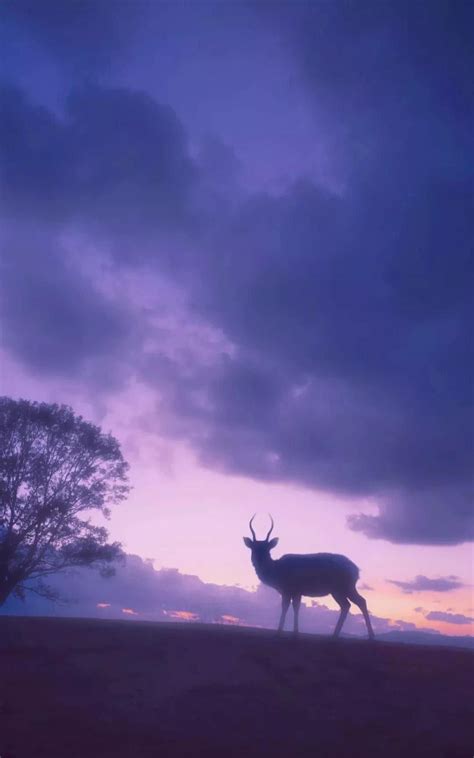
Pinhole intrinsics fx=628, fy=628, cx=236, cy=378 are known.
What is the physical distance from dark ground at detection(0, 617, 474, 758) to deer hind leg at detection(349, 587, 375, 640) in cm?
147

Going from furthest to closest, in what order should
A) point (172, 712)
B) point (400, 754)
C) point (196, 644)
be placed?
point (196, 644), point (172, 712), point (400, 754)

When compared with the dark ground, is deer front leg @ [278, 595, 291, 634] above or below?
above

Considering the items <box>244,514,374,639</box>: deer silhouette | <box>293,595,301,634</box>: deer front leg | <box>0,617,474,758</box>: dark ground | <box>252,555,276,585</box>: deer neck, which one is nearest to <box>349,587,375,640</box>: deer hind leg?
<box>244,514,374,639</box>: deer silhouette

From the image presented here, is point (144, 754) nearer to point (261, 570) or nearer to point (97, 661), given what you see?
point (97, 661)

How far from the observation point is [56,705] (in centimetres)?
1356

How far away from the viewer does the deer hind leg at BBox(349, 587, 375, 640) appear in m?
20.5

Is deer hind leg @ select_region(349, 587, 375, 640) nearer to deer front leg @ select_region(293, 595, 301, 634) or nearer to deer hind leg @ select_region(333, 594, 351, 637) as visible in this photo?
deer hind leg @ select_region(333, 594, 351, 637)

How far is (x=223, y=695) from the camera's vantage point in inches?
565

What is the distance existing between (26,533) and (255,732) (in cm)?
2227

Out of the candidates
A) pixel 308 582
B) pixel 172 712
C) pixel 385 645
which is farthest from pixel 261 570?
pixel 172 712

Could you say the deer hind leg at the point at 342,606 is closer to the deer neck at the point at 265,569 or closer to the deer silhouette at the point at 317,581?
the deer silhouette at the point at 317,581

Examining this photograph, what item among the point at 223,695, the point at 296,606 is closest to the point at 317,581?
the point at 296,606

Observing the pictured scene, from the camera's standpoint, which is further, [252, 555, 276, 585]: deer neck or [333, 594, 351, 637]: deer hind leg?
[252, 555, 276, 585]: deer neck

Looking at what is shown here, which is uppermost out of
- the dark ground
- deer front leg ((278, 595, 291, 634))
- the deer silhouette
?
the deer silhouette
